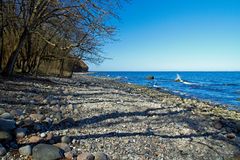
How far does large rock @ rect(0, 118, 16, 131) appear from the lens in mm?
5141

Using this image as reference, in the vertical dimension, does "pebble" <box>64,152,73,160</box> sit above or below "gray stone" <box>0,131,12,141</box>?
below

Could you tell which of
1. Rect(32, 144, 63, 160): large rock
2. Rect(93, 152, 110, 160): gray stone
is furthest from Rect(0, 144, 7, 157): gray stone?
Rect(93, 152, 110, 160): gray stone

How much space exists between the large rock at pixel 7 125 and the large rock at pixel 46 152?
0.85 meters

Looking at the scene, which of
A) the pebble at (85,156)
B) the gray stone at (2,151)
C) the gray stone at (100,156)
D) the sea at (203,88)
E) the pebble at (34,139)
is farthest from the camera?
the sea at (203,88)

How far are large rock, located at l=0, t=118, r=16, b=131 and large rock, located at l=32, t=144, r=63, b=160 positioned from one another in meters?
0.85

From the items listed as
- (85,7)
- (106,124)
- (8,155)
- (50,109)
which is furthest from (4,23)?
(8,155)

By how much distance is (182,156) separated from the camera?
5.69 meters

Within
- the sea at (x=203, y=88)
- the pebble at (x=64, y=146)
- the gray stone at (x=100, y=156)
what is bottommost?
the sea at (x=203, y=88)

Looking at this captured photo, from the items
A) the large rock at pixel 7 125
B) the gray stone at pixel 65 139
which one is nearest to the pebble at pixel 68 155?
the gray stone at pixel 65 139

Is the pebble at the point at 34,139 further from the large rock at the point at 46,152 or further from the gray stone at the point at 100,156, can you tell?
the gray stone at the point at 100,156

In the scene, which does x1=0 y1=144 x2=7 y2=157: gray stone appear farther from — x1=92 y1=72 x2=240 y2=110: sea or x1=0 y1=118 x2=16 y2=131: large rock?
x1=92 y1=72 x2=240 y2=110: sea

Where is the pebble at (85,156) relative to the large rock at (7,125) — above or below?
below

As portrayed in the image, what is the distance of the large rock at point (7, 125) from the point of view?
5.14m

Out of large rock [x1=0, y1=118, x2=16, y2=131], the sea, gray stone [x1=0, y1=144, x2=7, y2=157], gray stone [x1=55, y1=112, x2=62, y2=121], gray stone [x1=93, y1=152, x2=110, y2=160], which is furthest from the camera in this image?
the sea
